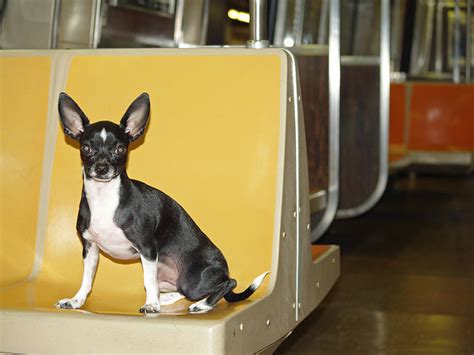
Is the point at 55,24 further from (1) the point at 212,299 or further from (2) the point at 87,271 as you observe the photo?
(1) the point at 212,299

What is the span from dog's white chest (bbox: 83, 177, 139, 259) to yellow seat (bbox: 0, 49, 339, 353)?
0.23 meters

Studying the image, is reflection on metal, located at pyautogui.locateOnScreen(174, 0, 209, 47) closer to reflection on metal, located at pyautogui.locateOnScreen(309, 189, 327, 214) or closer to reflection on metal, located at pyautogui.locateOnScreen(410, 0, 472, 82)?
reflection on metal, located at pyautogui.locateOnScreen(309, 189, 327, 214)

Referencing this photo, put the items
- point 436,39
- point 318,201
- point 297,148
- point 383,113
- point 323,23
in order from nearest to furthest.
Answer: point 297,148 → point 318,201 → point 323,23 → point 383,113 → point 436,39

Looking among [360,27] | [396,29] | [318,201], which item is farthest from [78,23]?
[396,29]

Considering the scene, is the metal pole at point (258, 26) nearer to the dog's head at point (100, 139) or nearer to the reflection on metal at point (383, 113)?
the dog's head at point (100, 139)

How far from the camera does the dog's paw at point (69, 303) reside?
8.09 feet

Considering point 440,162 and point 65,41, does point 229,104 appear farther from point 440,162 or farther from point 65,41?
point 440,162

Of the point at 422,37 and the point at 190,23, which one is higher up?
the point at 422,37

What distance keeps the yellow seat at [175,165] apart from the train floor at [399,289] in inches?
34.1

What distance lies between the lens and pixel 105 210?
7.87 feet

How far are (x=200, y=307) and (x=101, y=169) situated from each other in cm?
42

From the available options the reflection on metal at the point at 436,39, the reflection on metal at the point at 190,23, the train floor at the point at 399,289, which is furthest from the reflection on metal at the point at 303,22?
A: the reflection on metal at the point at 436,39

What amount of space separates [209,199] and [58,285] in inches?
20.4

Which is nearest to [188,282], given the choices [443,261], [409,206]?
[443,261]
